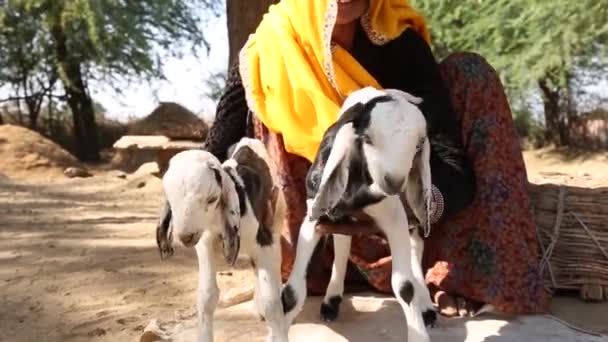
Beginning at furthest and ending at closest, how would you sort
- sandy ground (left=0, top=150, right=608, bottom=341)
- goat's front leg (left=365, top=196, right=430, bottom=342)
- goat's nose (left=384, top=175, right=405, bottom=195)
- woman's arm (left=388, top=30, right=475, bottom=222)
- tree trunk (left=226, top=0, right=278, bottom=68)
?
1. tree trunk (left=226, top=0, right=278, bottom=68)
2. sandy ground (left=0, top=150, right=608, bottom=341)
3. woman's arm (left=388, top=30, right=475, bottom=222)
4. goat's front leg (left=365, top=196, right=430, bottom=342)
5. goat's nose (left=384, top=175, right=405, bottom=195)

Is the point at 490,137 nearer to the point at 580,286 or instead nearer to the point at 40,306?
the point at 580,286

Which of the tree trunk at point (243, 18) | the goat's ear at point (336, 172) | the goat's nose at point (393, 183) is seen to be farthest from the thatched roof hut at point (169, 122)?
the goat's nose at point (393, 183)

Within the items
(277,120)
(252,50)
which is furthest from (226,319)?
(252,50)

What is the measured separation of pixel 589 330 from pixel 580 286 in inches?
12.5

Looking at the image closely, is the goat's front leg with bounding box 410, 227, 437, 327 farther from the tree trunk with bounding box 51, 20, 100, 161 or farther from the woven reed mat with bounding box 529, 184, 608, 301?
the tree trunk with bounding box 51, 20, 100, 161

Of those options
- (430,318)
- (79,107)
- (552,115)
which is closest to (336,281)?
(430,318)

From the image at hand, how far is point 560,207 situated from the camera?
2723 millimetres

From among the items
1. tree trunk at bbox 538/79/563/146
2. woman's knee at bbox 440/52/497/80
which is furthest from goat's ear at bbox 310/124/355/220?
tree trunk at bbox 538/79/563/146

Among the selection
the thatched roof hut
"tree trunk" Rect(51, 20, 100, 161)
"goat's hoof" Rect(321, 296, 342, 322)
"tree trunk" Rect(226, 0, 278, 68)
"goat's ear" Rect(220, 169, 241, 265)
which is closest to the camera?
"goat's ear" Rect(220, 169, 241, 265)

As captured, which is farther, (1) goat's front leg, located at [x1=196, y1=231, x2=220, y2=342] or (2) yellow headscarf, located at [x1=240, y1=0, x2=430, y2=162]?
(2) yellow headscarf, located at [x1=240, y1=0, x2=430, y2=162]

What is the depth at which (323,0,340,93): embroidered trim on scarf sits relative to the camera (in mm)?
2215

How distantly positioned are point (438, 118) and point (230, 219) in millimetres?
817

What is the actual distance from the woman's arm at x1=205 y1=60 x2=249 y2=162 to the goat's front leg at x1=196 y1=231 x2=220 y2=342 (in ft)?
1.74

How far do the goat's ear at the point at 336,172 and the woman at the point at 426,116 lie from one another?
41cm
